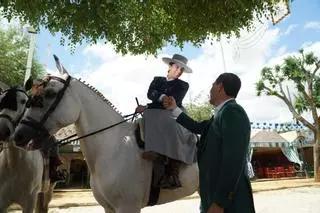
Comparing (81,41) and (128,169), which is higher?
(81,41)

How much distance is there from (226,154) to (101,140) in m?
2.22

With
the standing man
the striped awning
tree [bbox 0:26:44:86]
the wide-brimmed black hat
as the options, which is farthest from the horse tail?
the striped awning

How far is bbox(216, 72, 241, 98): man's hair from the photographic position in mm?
3209

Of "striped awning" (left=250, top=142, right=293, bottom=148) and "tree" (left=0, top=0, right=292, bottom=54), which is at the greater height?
"tree" (left=0, top=0, right=292, bottom=54)

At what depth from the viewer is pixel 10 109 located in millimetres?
5805

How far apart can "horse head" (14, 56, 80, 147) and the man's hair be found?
205cm

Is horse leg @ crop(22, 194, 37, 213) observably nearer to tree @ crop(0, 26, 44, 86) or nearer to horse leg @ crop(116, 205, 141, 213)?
horse leg @ crop(116, 205, 141, 213)

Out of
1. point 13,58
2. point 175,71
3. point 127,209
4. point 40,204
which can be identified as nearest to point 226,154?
point 127,209

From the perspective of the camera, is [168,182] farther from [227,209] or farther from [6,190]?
[6,190]

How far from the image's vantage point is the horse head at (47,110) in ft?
13.9

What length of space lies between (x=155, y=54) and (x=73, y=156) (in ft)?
57.1

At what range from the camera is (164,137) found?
4.78 m

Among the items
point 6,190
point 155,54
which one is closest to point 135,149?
point 6,190

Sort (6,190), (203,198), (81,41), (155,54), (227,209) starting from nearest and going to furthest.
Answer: (227,209)
(203,198)
(6,190)
(81,41)
(155,54)
